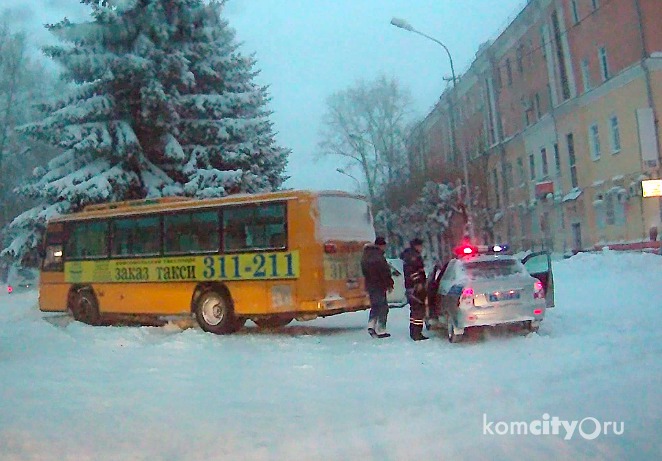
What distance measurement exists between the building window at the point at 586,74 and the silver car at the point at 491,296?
26251mm

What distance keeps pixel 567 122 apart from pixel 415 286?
27734mm

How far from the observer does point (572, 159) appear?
37.8 metres

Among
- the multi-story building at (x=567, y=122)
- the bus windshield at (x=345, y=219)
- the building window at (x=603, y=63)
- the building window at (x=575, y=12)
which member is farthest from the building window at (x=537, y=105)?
the bus windshield at (x=345, y=219)

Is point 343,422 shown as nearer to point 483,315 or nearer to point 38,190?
point 483,315

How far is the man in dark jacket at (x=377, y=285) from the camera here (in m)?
13.0

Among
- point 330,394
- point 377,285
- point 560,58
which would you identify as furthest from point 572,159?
point 330,394

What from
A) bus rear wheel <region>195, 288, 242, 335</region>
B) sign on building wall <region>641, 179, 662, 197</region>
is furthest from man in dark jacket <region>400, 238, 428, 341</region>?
sign on building wall <region>641, 179, 662, 197</region>

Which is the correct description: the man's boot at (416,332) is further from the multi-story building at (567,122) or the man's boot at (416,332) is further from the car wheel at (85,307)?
the multi-story building at (567,122)

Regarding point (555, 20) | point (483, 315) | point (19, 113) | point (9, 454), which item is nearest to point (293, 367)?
point (483, 315)

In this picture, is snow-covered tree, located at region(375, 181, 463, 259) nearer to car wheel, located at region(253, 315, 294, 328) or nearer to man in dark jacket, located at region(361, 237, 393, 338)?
car wheel, located at region(253, 315, 294, 328)

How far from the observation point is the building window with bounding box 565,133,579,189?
3728cm

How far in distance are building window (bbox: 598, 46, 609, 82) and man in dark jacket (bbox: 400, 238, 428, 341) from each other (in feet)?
77.8

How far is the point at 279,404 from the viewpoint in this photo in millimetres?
7754

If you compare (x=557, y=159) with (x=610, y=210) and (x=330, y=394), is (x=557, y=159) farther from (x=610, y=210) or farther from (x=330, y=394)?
(x=330, y=394)
